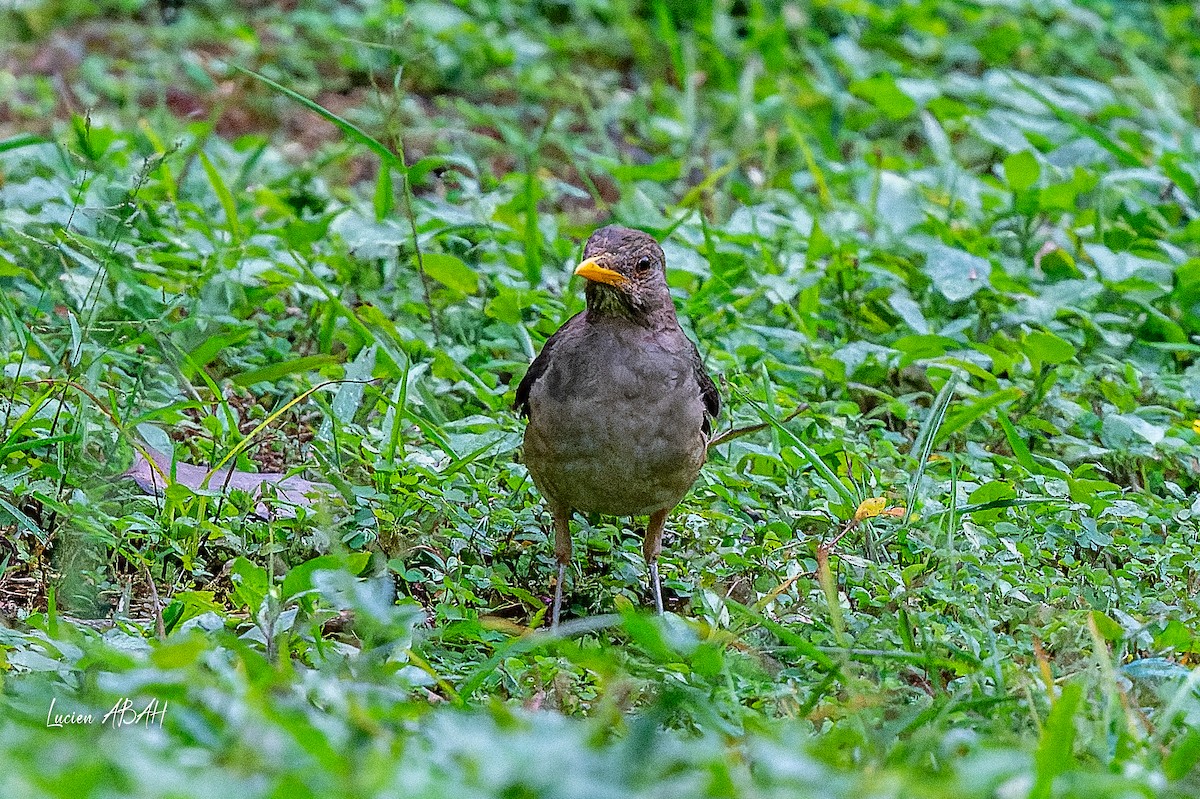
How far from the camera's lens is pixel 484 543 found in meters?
4.70

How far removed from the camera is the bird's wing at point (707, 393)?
4.70 meters

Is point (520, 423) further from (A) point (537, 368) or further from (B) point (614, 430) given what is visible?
(B) point (614, 430)

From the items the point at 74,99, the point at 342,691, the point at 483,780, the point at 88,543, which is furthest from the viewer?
the point at 74,99

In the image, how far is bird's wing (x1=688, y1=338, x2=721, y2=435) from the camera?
15.4 feet

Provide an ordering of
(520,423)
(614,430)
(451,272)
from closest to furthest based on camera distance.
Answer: (614,430)
(520,423)
(451,272)

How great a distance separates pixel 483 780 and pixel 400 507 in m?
2.23

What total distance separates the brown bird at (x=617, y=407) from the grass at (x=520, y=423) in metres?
0.27

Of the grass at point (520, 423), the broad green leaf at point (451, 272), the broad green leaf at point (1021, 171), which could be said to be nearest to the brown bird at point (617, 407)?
the grass at point (520, 423)

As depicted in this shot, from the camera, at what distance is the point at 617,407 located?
173 inches

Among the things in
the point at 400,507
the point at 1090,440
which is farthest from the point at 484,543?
the point at 1090,440

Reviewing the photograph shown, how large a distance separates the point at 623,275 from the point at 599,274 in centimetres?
10

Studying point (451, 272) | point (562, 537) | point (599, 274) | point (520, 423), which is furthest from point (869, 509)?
point (451, 272)

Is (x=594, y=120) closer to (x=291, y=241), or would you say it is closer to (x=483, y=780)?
(x=291, y=241)

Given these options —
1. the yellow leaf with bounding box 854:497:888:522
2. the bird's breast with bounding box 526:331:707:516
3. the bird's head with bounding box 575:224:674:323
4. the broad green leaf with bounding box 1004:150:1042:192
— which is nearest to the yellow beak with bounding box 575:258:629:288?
the bird's head with bounding box 575:224:674:323
